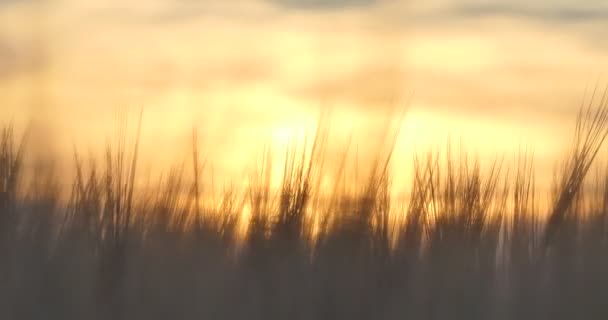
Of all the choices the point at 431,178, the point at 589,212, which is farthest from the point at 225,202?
the point at 589,212

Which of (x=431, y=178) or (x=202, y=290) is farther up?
(x=431, y=178)

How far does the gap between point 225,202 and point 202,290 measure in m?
0.46

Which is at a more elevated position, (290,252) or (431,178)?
(431,178)

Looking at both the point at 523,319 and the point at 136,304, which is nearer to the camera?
the point at 136,304

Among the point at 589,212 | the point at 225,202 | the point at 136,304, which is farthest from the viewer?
the point at 589,212

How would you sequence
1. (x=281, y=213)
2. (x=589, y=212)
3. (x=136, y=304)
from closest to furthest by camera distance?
1. (x=136, y=304)
2. (x=281, y=213)
3. (x=589, y=212)

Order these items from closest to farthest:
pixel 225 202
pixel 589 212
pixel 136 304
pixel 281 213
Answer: pixel 136 304 < pixel 281 213 < pixel 225 202 < pixel 589 212

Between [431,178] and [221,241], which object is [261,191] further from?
[431,178]

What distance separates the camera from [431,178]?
123 inches

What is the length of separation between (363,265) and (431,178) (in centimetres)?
49

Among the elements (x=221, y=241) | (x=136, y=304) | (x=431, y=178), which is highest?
(x=431, y=178)

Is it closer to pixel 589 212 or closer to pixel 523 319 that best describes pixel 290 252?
pixel 523 319

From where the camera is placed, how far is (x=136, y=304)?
8.57 feet

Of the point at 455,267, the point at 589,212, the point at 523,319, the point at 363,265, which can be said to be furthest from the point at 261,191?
the point at 589,212
